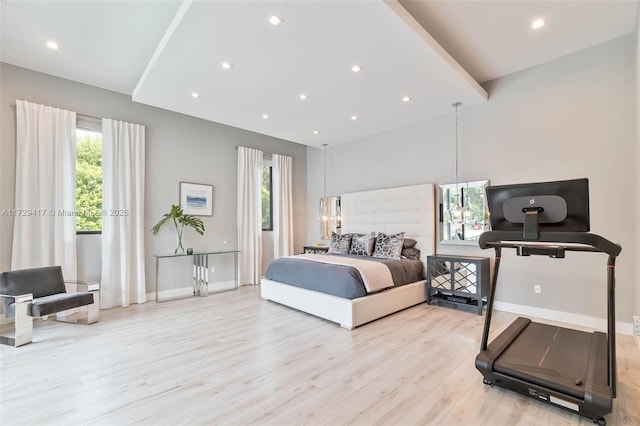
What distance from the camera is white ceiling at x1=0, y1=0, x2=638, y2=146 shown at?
8.62 feet

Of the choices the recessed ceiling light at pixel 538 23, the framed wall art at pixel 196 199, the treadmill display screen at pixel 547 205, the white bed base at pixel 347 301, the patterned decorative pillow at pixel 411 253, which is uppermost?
the recessed ceiling light at pixel 538 23

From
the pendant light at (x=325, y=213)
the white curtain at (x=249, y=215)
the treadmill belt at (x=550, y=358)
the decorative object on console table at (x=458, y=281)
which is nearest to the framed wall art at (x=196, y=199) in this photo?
the white curtain at (x=249, y=215)

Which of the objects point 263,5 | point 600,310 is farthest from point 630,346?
point 263,5

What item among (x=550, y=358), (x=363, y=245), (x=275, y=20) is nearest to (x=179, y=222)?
(x=363, y=245)

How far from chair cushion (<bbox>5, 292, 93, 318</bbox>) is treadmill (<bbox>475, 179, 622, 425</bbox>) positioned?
168 inches

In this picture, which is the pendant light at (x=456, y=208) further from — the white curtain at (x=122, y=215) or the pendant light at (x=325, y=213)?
the white curtain at (x=122, y=215)

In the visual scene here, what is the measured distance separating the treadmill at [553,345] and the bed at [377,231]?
1527mm

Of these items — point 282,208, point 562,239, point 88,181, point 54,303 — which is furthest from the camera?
point 282,208

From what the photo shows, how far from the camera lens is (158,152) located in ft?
16.8

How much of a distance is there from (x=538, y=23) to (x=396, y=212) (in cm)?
315

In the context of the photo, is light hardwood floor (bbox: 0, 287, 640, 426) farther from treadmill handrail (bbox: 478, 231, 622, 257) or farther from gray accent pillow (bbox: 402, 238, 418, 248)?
gray accent pillow (bbox: 402, 238, 418, 248)

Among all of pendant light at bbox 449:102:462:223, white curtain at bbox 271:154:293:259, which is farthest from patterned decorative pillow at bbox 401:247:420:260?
white curtain at bbox 271:154:293:259

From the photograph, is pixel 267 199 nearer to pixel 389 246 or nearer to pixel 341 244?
pixel 341 244

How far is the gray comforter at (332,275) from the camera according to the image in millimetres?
3701
